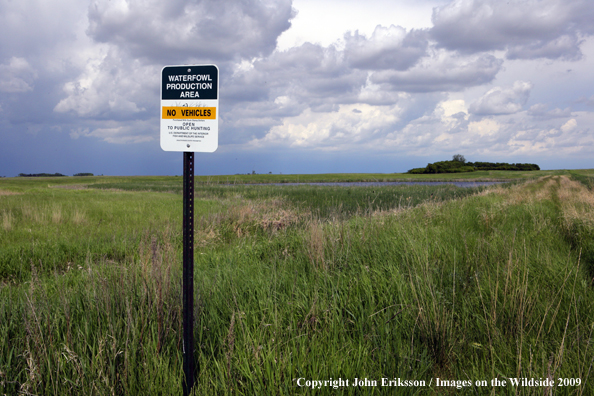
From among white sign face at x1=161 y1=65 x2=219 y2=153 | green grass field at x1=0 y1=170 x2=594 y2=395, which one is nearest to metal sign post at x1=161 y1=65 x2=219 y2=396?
white sign face at x1=161 y1=65 x2=219 y2=153

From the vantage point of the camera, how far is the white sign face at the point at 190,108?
8.73 ft

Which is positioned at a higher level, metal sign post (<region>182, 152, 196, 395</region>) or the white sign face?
the white sign face

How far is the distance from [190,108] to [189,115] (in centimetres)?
6

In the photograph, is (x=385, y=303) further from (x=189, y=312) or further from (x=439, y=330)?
(x=189, y=312)

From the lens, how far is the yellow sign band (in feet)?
8.75

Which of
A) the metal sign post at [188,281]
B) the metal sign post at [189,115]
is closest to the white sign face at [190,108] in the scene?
the metal sign post at [189,115]

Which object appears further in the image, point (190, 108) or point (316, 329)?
point (316, 329)

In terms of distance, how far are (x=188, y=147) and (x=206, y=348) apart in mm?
1888

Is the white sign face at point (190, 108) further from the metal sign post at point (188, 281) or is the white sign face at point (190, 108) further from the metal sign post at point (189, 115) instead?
the metal sign post at point (188, 281)

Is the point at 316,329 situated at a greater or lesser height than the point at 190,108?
lesser

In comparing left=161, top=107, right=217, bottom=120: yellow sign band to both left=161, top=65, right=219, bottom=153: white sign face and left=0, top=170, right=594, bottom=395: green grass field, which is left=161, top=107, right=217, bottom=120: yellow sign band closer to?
left=161, top=65, right=219, bottom=153: white sign face

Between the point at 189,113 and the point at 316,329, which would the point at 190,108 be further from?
the point at 316,329

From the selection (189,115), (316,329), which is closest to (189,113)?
(189,115)

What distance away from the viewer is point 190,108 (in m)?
2.69
